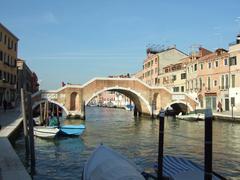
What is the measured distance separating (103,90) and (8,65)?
31.8 ft

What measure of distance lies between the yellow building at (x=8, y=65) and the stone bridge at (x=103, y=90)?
3.31 metres

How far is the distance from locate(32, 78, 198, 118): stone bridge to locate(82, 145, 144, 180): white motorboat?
84.8ft

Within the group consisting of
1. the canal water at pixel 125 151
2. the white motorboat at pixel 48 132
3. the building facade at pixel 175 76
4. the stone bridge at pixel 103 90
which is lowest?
the canal water at pixel 125 151

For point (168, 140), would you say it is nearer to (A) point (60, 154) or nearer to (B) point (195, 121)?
(A) point (60, 154)

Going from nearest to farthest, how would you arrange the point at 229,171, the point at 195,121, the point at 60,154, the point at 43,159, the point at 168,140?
1. the point at 229,171
2. the point at 43,159
3. the point at 60,154
4. the point at 168,140
5. the point at 195,121

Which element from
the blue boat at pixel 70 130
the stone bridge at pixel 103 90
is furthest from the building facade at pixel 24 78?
the stone bridge at pixel 103 90

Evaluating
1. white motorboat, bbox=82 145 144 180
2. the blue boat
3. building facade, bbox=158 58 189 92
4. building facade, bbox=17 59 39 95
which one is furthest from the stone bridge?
white motorboat, bbox=82 145 144 180

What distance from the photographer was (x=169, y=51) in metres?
57.4

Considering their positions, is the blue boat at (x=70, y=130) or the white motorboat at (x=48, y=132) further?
the blue boat at (x=70, y=130)

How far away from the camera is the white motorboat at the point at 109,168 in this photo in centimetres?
733

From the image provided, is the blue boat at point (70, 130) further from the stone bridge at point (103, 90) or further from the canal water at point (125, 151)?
the stone bridge at point (103, 90)

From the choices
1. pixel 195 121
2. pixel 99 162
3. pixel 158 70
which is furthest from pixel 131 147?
pixel 158 70

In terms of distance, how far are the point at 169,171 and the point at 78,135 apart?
1206cm

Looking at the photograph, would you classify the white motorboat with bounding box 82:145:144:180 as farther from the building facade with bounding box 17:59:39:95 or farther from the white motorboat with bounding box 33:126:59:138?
the white motorboat with bounding box 33:126:59:138
